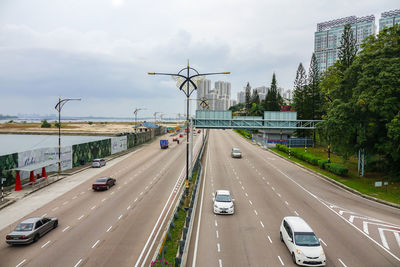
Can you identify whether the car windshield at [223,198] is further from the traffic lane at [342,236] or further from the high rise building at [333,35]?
the high rise building at [333,35]

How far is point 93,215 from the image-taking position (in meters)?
18.5

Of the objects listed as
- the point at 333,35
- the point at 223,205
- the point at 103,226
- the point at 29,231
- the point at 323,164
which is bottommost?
the point at 103,226

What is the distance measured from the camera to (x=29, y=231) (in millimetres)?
14180

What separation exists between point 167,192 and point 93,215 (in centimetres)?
756

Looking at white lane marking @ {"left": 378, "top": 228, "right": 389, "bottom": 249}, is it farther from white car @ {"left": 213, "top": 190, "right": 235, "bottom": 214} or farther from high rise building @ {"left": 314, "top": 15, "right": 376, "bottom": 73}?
high rise building @ {"left": 314, "top": 15, "right": 376, "bottom": 73}

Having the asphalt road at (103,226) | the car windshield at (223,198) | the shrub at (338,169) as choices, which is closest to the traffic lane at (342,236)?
the car windshield at (223,198)

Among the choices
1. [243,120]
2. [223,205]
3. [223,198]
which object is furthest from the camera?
[243,120]

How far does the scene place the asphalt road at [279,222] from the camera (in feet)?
41.7

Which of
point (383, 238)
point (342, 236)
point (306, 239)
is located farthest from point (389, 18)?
point (306, 239)

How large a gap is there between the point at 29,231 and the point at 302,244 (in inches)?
591

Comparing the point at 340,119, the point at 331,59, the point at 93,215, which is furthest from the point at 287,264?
the point at 331,59

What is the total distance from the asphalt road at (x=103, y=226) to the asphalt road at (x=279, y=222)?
9.89 feet

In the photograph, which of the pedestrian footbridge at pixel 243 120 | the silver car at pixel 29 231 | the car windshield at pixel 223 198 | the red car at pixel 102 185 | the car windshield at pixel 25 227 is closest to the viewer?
the silver car at pixel 29 231

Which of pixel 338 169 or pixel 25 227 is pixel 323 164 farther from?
pixel 25 227
